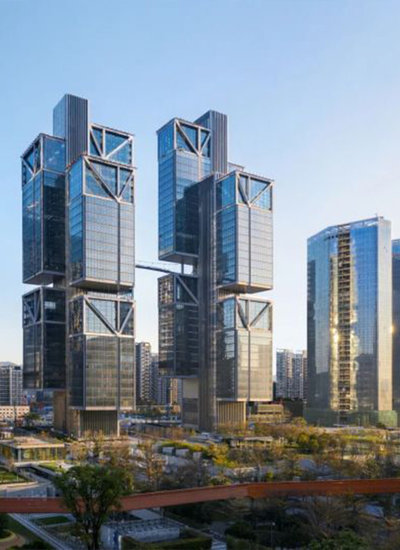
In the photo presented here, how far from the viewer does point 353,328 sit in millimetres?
146750

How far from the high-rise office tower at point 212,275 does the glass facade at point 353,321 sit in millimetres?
24883

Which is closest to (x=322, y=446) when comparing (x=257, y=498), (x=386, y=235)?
(x=257, y=498)

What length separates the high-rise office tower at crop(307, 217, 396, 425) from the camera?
142125 mm

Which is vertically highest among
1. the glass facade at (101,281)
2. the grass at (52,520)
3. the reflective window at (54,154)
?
the reflective window at (54,154)

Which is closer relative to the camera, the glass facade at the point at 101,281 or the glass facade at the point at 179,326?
the glass facade at the point at 101,281

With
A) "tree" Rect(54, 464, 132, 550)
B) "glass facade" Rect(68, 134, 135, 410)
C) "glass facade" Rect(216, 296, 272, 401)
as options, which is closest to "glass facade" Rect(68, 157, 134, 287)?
"glass facade" Rect(68, 134, 135, 410)

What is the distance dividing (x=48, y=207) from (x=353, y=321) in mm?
76439

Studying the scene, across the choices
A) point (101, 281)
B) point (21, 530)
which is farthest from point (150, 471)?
point (101, 281)

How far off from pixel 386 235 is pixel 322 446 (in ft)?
244

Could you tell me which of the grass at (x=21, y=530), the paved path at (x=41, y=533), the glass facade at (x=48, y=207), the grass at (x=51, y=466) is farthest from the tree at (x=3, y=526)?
the glass facade at (x=48, y=207)

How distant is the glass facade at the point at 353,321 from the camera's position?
14262 cm

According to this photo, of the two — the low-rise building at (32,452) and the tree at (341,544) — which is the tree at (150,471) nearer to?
the low-rise building at (32,452)

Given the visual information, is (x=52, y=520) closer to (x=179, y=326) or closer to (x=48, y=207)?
(x=179, y=326)

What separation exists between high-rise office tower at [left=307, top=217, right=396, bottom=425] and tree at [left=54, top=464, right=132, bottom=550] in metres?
112
